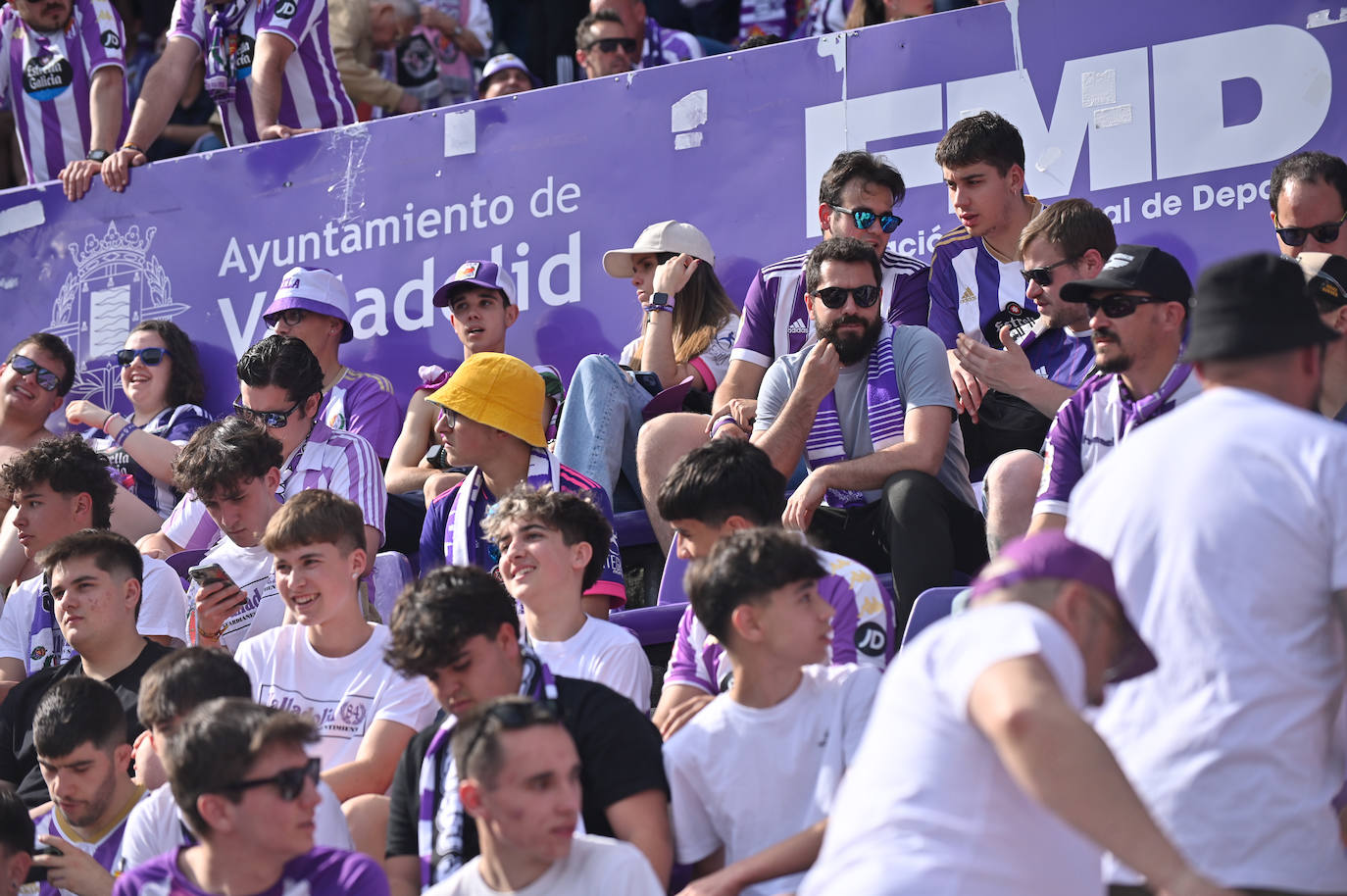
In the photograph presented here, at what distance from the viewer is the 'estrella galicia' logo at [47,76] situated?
8102 mm

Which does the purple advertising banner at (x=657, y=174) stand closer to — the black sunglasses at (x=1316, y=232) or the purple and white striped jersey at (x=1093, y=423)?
the black sunglasses at (x=1316, y=232)

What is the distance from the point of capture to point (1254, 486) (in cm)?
223

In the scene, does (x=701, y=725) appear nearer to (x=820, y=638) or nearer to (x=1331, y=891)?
(x=820, y=638)

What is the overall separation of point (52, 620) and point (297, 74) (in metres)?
3.42

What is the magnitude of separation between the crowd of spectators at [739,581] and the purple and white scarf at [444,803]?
0.01m

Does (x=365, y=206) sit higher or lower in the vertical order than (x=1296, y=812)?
A: higher

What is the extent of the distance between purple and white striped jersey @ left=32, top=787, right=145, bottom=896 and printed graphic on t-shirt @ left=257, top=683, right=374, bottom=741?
41cm

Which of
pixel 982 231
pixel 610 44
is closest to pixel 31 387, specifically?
pixel 610 44

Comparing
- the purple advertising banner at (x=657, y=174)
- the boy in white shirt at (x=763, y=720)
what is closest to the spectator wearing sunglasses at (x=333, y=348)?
the purple advertising banner at (x=657, y=174)

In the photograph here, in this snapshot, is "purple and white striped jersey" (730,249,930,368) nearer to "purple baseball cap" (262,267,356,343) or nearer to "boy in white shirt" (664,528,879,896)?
"purple baseball cap" (262,267,356,343)

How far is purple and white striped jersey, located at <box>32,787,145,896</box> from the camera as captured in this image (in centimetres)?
397

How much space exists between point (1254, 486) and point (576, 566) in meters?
2.28

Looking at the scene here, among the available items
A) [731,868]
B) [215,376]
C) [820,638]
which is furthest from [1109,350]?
[215,376]

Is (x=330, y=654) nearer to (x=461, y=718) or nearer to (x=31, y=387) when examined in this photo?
(x=461, y=718)
